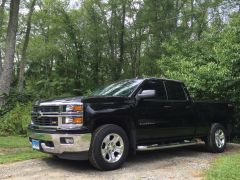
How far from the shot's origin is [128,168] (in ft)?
25.5

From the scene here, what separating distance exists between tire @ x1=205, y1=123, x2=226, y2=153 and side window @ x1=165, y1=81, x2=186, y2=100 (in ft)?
4.49

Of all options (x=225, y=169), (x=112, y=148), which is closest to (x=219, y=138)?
(x=225, y=169)

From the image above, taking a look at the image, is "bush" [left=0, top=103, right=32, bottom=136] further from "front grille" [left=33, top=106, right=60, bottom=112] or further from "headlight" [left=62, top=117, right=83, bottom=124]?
"headlight" [left=62, top=117, right=83, bottom=124]

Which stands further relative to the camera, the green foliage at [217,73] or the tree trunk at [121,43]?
the tree trunk at [121,43]

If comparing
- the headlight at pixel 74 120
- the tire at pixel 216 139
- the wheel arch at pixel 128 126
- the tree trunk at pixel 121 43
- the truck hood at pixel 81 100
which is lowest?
the tire at pixel 216 139

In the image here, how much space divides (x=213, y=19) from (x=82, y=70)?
1185 centimetres

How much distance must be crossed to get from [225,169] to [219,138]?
2894mm

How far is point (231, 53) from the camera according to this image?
42.7 feet

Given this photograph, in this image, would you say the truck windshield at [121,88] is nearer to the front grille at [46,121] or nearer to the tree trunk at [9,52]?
the front grille at [46,121]

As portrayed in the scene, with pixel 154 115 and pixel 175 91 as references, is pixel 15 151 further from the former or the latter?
pixel 175 91

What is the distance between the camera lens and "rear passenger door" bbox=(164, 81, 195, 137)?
9.04 m

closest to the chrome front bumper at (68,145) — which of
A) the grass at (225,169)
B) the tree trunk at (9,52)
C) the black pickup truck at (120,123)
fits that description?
the black pickup truck at (120,123)

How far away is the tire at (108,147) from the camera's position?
724 cm

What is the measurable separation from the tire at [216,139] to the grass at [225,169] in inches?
39.4
